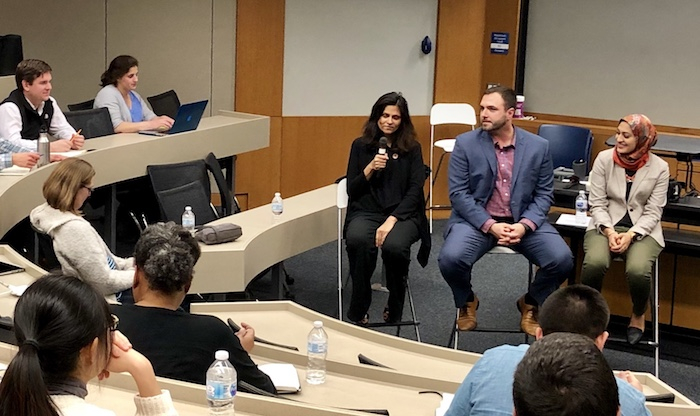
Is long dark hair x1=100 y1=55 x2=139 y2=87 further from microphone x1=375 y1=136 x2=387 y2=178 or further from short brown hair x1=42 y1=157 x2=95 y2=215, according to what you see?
short brown hair x1=42 y1=157 x2=95 y2=215

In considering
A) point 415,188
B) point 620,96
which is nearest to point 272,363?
point 415,188

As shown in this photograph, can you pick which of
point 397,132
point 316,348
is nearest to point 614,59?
point 397,132

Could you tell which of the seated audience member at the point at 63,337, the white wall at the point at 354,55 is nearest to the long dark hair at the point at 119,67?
the white wall at the point at 354,55

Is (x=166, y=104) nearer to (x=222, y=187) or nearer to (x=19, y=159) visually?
(x=222, y=187)

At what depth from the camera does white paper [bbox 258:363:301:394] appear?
2.86m

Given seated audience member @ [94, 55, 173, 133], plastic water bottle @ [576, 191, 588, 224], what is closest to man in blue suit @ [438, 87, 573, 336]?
plastic water bottle @ [576, 191, 588, 224]

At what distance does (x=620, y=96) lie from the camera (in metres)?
8.26

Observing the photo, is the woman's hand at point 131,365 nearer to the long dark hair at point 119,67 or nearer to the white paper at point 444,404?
the white paper at point 444,404

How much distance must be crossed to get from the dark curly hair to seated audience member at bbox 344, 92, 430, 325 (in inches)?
79.5

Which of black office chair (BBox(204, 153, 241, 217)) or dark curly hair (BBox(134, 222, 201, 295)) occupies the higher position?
dark curly hair (BBox(134, 222, 201, 295))

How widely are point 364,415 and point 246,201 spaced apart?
5.83 meters

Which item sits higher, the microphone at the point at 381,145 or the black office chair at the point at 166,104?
the black office chair at the point at 166,104

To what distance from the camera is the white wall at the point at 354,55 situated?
25.8 feet

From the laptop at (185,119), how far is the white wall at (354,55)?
1.63m
